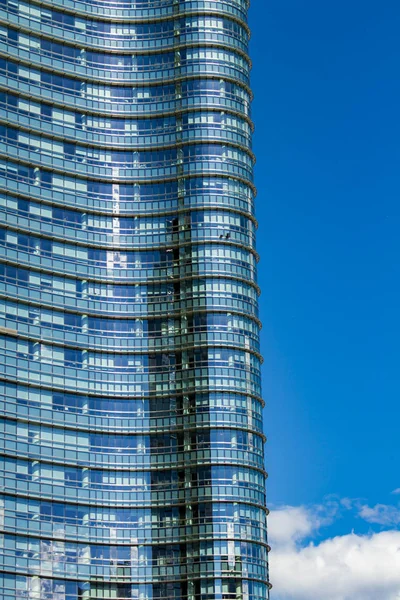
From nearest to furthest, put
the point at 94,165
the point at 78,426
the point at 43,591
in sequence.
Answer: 1. the point at 43,591
2. the point at 78,426
3. the point at 94,165

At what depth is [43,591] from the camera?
15988 centimetres

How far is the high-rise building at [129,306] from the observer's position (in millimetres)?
166250

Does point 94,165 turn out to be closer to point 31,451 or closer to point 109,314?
point 109,314

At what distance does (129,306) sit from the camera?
598 ft

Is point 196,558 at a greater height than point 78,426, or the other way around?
point 78,426

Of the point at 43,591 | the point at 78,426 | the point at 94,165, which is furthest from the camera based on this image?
the point at 94,165

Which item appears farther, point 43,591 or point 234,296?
point 234,296

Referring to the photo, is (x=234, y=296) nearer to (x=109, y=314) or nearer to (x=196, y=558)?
(x=109, y=314)

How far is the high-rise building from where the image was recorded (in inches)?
6545

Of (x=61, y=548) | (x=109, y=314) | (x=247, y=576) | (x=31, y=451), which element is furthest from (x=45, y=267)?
(x=247, y=576)

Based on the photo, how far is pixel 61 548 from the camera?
164 metres

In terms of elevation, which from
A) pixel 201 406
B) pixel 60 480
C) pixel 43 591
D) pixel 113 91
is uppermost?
pixel 113 91

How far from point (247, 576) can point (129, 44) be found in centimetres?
7707

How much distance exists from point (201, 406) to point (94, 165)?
36.7m
